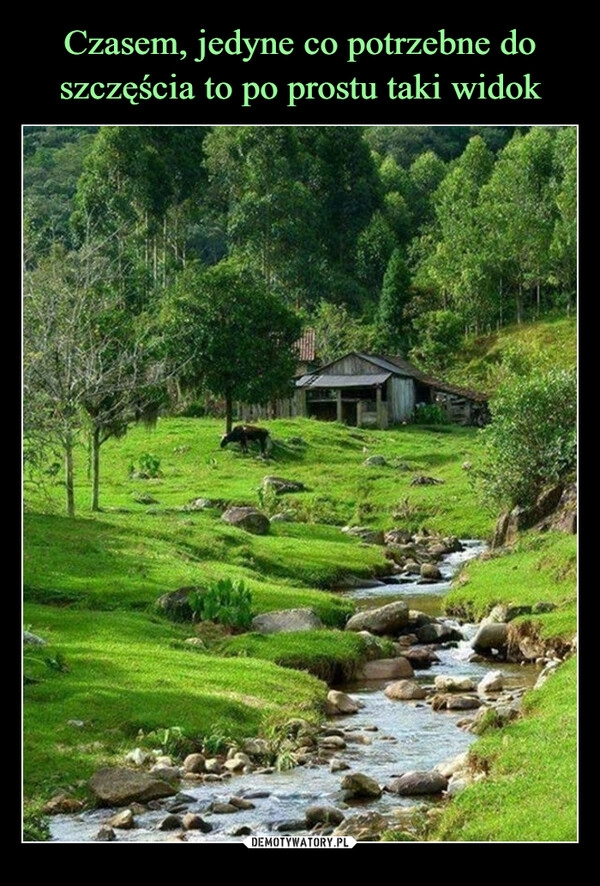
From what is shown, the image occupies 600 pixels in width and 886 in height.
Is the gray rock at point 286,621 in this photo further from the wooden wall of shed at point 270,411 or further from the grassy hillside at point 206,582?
the wooden wall of shed at point 270,411

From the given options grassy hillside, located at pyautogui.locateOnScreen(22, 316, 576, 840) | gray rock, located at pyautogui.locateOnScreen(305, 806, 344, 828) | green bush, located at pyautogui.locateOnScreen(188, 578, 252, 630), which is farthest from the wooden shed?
gray rock, located at pyautogui.locateOnScreen(305, 806, 344, 828)

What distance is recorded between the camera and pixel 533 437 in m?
36.7

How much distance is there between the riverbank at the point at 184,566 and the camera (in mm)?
17906

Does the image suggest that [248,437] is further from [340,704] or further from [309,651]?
[340,704]

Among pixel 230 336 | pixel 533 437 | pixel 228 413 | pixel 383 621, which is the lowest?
pixel 383 621

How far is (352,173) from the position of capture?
101m

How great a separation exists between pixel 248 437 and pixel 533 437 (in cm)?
2256

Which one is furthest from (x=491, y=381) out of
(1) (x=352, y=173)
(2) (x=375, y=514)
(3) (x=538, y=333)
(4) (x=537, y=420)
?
(4) (x=537, y=420)

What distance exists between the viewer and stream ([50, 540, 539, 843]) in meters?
14.2

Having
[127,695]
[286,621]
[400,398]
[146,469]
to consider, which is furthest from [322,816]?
[400,398]

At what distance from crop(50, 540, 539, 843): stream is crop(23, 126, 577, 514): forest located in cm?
4145

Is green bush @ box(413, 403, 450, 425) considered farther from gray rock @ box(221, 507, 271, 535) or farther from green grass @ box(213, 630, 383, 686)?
green grass @ box(213, 630, 383, 686)

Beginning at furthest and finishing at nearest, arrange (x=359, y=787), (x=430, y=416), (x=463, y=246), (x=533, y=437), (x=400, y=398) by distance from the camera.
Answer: (x=463, y=246), (x=400, y=398), (x=430, y=416), (x=533, y=437), (x=359, y=787)
